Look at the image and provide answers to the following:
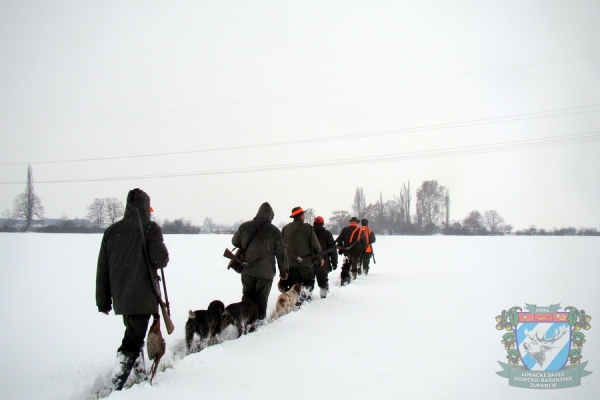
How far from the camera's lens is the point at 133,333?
3984 millimetres

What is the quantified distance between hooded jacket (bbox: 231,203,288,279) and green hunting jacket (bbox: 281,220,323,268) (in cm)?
137

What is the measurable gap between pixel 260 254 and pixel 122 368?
281 cm

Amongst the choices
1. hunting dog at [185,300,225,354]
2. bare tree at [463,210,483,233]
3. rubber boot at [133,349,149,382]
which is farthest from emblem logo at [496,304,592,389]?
bare tree at [463,210,483,233]

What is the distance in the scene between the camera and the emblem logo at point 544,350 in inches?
169

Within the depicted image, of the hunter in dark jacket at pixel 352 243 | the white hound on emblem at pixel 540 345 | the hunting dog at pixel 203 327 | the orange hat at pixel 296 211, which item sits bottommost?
the white hound on emblem at pixel 540 345

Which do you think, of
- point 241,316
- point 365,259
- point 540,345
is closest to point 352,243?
point 365,259

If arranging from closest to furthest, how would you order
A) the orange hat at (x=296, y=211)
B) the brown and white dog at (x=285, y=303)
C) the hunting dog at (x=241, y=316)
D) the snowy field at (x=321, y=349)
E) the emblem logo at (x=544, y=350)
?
1. the snowy field at (x=321, y=349)
2. the emblem logo at (x=544, y=350)
3. the hunting dog at (x=241, y=316)
4. the brown and white dog at (x=285, y=303)
5. the orange hat at (x=296, y=211)

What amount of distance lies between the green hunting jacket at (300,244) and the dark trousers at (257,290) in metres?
1.65

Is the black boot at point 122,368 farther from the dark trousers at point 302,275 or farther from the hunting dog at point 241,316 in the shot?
the dark trousers at point 302,275

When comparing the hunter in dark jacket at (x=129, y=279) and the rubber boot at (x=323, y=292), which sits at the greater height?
the hunter in dark jacket at (x=129, y=279)

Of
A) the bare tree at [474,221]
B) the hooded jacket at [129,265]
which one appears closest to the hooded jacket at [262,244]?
the hooded jacket at [129,265]

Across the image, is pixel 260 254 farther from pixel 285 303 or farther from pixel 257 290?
pixel 285 303

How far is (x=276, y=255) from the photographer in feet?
21.4

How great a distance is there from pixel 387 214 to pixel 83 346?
266 ft
